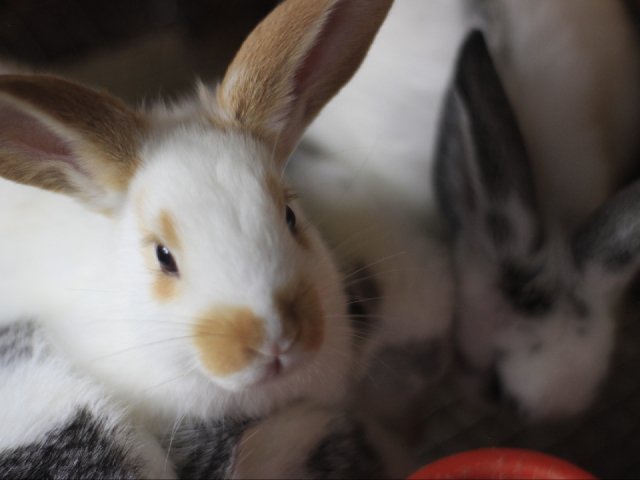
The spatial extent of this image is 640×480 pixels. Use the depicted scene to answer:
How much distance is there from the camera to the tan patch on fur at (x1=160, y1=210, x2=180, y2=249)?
1.67 feet

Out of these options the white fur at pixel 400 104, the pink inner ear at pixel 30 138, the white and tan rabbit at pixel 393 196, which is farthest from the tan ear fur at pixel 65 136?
the white fur at pixel 400 104

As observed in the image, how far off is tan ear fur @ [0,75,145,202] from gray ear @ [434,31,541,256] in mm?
396

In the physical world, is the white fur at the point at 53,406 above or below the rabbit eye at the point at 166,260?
below

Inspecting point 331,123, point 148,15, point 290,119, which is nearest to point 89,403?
point 290,119

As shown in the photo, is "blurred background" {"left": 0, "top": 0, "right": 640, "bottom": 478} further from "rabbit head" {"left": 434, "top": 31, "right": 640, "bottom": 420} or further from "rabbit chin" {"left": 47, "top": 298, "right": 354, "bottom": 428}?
"rabbit chin" {"left": 47, "top": 298, "right": 354, "bottom": 428}

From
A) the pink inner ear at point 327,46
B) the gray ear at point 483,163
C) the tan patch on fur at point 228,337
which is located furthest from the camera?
the gray ear at point 483,163

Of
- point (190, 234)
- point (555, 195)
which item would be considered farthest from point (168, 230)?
point (555, 195)

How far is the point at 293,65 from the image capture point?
57 centimetres

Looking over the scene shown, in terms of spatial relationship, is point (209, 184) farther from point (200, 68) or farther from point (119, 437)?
point (200, 68)

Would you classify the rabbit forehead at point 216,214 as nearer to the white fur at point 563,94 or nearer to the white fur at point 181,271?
the white fur at point 181,271

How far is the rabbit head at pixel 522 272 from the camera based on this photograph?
28.6 inches

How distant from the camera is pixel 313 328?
0.53m

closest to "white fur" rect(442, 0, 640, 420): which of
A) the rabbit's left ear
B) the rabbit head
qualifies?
the rabbit head

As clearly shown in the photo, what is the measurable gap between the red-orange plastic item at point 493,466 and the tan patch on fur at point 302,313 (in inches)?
7.0
